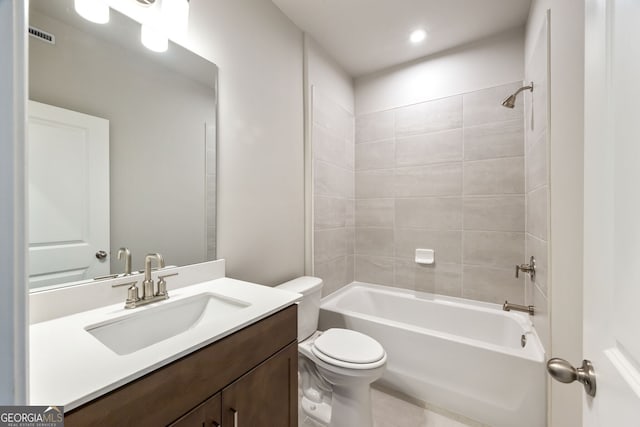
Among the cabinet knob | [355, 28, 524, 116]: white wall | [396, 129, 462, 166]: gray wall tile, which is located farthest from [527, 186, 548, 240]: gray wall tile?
the cabinet knob

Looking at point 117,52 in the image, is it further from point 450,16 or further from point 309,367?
point 450,16

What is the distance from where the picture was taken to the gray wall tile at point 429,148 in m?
2.24

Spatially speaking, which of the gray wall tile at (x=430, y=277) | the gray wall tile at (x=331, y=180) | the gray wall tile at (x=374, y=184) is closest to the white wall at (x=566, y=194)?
the gray wall tile at (x=430, y=277)

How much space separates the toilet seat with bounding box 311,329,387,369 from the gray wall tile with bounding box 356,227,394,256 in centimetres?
112

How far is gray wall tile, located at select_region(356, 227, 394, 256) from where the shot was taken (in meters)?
2.55

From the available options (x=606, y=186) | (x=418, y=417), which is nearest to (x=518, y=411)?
(x=418, y=417)

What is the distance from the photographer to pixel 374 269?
263cm

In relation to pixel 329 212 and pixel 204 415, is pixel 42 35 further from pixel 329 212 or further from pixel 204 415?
pixel 329 212

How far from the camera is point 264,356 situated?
36.4 inches

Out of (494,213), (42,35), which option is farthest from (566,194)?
(42,35)

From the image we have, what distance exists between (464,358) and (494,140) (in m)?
1.64

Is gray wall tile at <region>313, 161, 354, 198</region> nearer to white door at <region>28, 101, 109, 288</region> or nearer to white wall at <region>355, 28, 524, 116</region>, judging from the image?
white wall at <region>355, 28, 524, 116</region>

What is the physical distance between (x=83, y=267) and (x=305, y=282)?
1191 mm


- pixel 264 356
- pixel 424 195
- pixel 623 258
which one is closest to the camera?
pixel 623 258
